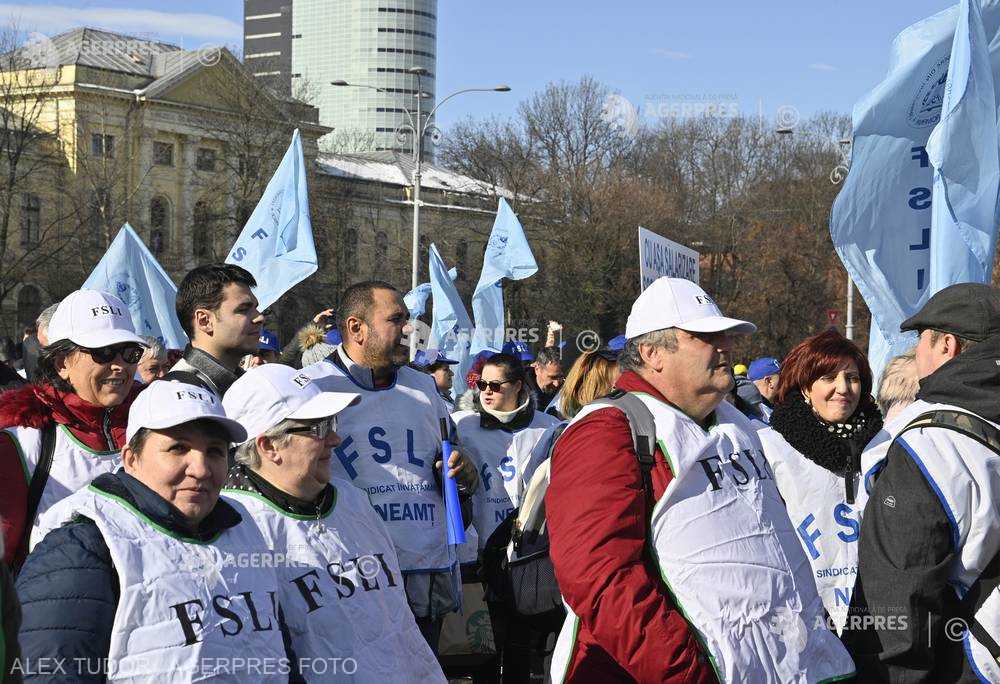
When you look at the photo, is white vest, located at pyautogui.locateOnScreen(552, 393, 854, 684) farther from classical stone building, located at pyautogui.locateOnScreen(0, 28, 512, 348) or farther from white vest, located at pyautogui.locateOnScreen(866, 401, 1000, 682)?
classical stone building, located at pyautogui.locateOnScreen(0, 28, 512, 348)

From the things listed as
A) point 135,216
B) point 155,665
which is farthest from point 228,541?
point 135,216

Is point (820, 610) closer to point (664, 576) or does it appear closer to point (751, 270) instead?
point (664, 576)

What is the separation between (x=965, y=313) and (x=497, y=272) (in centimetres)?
1542

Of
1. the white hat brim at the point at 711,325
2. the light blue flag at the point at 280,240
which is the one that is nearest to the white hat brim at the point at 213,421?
the white hat brim at the point at 711,325

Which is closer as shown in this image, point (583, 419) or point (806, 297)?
point (583, 419)

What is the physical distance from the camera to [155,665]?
10.3 feet

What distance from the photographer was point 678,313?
396 cm

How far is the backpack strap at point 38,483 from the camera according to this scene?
14.4 ft

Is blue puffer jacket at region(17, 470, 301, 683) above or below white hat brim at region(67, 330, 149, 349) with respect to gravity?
below

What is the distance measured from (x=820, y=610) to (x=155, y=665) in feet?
6.09

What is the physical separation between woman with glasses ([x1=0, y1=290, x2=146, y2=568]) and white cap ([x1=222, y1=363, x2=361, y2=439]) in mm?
897

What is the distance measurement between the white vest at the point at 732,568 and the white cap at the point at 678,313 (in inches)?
9.8

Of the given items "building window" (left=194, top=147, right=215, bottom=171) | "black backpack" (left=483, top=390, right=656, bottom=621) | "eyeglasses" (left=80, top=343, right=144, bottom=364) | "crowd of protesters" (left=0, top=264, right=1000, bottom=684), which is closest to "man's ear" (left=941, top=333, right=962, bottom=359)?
"crowd of protesters" (left=0, top=264, right=1000, bottom=684)

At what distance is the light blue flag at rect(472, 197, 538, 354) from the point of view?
18641 mm
